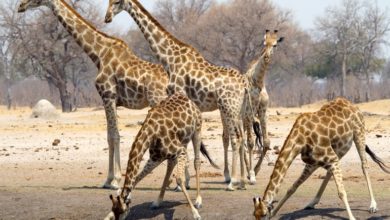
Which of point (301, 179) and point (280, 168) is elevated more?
point (280, 168)

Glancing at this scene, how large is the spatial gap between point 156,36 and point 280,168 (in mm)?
3819

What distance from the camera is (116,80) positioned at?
12.0 meters

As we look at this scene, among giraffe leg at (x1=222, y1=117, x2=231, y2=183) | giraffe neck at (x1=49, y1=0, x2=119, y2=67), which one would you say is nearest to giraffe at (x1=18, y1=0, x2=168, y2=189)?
giraffe neck at (x1=49, y1=0, x2=119, y2=67)

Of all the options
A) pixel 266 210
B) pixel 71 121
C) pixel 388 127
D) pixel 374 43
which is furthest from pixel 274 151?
pixel 374 43

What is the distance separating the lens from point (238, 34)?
54750 mm

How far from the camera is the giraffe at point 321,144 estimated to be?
8.99 metres

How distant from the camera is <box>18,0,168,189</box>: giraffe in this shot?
11.9 meters

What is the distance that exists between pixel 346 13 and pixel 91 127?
40.8 m

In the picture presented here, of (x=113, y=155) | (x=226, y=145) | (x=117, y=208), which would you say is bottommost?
(x=117, y=208)

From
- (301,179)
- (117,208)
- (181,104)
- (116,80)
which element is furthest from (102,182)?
(301,179)

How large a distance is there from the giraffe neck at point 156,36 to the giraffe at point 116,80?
0.29 m

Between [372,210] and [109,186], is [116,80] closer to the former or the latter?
[109,186]

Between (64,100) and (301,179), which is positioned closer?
(301,179)

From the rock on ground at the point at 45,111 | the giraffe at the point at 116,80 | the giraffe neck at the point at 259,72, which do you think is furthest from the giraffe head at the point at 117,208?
the rock on ground at the point at 45,111
